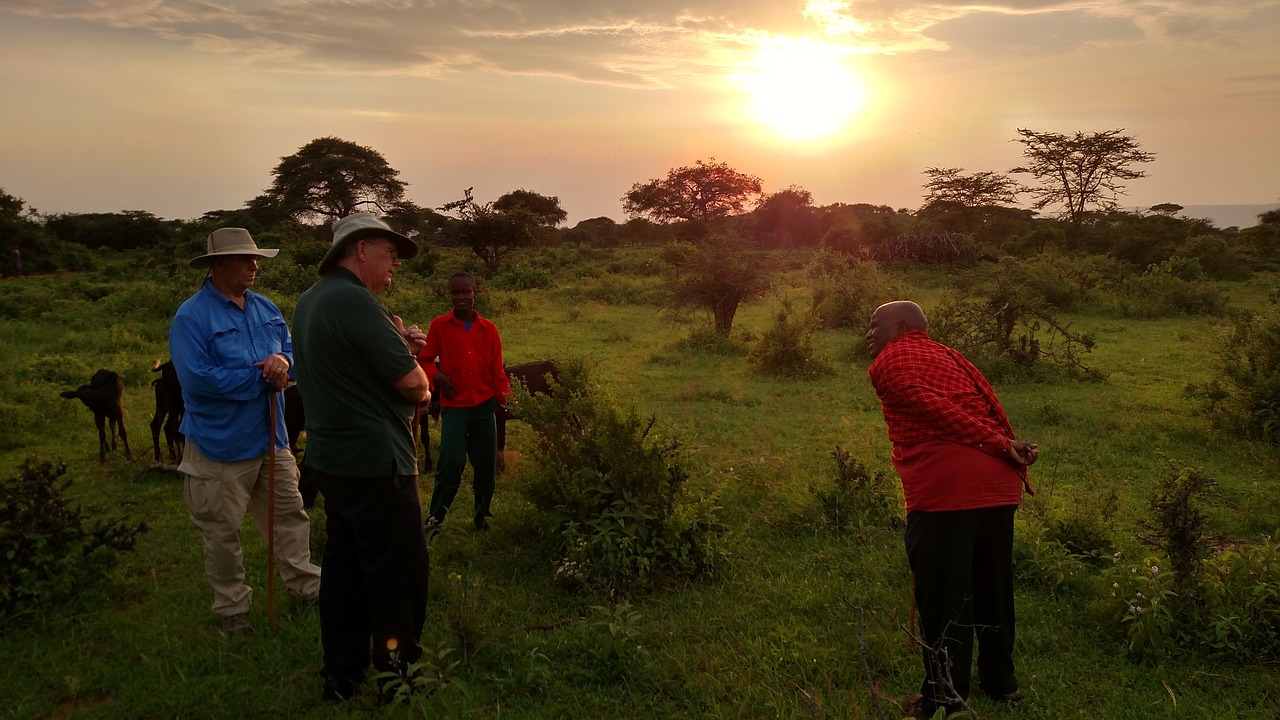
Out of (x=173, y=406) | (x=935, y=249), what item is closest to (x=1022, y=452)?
(x=173, y=406)

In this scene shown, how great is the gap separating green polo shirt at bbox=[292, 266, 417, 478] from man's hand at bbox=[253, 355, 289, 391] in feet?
2.79

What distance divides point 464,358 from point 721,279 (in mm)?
9852

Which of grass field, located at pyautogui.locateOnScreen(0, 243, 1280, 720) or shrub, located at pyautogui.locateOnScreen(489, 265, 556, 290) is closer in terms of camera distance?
grass field, located at pyautogui.locateOnScreen(0, 243, 1280, 720)

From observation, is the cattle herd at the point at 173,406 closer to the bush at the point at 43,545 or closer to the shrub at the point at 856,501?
the bush at the point at 43,545

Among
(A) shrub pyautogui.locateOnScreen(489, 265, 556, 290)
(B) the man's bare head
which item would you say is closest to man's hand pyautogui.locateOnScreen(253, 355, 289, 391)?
(B) the man's bare head

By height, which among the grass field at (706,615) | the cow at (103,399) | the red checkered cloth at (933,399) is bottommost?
the grass field at (706,615)

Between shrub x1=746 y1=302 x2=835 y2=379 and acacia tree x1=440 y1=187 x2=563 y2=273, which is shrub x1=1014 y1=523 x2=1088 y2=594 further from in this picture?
acacia tree x1=440 y1=187 x2=563 y2=273

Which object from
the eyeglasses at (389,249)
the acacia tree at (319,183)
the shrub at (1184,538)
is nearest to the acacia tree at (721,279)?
the shrub at (1184,538)

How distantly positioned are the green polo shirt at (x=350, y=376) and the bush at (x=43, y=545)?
2.26 m

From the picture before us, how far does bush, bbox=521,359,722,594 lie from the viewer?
4.49 meters

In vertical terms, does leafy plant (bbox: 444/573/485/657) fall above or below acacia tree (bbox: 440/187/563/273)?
below

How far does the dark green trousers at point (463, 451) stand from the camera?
510 centimetres

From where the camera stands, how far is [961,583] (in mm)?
3133

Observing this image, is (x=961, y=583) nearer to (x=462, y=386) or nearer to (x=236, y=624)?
(x=462, y=386)
